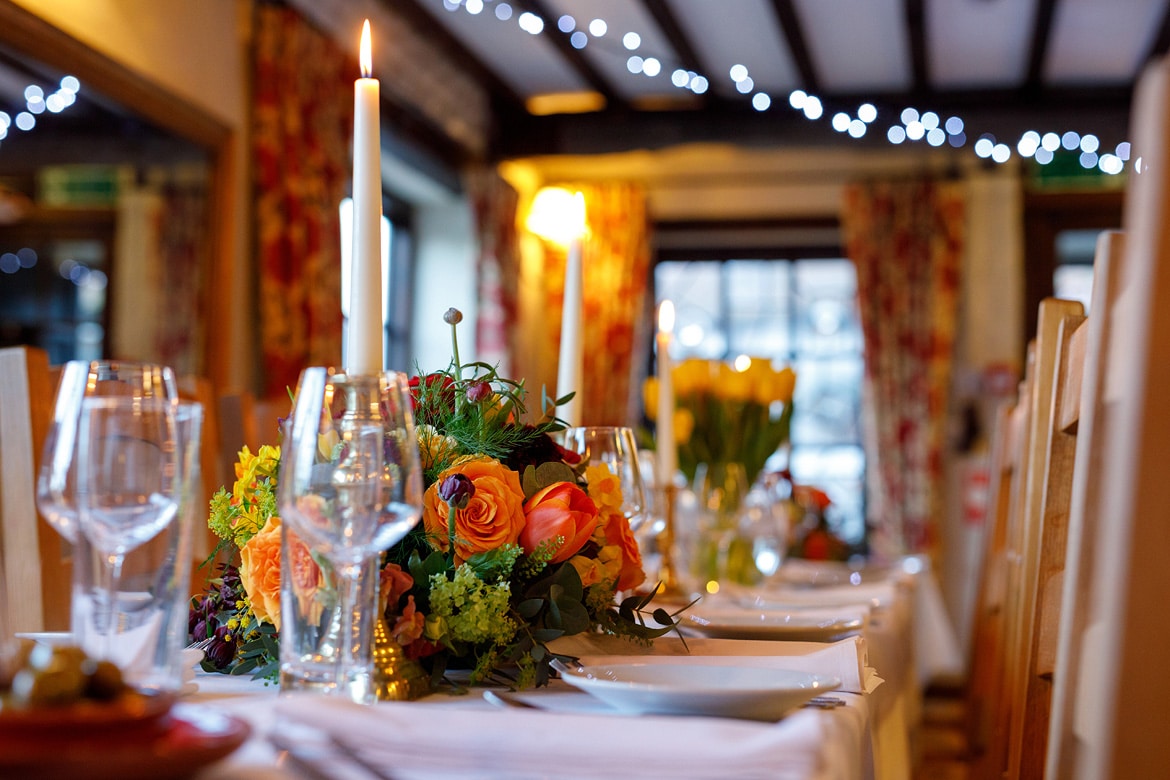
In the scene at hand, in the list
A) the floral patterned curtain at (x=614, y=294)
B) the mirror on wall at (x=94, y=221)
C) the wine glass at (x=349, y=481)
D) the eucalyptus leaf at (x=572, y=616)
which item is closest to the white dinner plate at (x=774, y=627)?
the eucalyptus leaf at (x=572, y=616)

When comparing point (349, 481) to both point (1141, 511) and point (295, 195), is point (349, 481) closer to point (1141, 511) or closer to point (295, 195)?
point (1141, 511)

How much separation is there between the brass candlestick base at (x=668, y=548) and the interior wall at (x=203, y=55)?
207 cm

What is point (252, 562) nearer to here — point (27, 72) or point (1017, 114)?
point (27, 72)

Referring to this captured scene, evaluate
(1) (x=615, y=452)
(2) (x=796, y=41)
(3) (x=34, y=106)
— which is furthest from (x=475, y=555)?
(2) (x=796, y=41)

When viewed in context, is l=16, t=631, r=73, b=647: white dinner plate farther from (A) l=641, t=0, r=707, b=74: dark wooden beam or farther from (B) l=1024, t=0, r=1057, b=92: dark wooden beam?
(B) l=1024, t=0, r=1057, b=92: dark wooden beam

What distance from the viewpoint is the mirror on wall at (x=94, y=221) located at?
3131mm

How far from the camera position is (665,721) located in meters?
0.70

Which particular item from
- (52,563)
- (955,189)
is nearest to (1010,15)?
(955,189)

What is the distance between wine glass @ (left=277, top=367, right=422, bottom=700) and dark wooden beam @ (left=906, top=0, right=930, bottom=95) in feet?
14.3

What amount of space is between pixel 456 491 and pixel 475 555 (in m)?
0.05

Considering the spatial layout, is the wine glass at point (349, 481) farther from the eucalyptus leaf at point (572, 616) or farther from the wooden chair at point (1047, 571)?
the wooden chair at point (1047, 571)

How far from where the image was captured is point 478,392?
41.5 inches

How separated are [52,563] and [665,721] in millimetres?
987

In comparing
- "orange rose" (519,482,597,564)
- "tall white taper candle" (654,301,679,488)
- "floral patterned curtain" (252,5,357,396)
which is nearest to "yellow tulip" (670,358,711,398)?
"tall white taper candle" (654,301,679,488)
